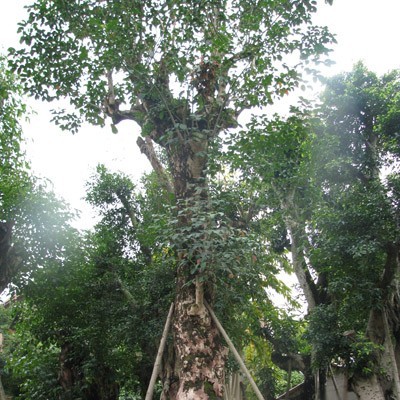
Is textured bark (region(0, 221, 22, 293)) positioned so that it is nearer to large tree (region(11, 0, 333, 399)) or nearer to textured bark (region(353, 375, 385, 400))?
large tree (region(11, 0, 333, 399))

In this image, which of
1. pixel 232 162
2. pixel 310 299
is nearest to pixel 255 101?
pixel 232 162

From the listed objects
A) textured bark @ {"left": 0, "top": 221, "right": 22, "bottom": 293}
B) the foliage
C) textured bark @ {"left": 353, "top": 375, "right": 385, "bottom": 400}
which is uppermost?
the foliage

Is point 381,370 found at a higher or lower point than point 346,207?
lower

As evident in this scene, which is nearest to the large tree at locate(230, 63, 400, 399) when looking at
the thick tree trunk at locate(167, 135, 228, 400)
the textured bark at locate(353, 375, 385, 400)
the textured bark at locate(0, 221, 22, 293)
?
the textured bark at locate(353, 375, 385, 400)

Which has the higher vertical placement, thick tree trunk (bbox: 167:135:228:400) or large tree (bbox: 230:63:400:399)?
large tree (bbox: 230:63:400:399)

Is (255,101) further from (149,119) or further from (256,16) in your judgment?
(149,119)

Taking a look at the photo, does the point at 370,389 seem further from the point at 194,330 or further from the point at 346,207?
the point at 194,330

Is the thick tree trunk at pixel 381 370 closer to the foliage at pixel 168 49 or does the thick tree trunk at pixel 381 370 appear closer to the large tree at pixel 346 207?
A: the large tree at pixel 346 207

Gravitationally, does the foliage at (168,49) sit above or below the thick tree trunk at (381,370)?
above

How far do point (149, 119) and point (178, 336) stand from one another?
9.19 ft

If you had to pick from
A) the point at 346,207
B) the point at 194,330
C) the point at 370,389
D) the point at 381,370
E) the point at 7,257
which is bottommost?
the point at 370,389

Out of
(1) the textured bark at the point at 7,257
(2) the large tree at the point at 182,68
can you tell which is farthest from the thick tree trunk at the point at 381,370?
(1) the textured bark at the point at 7,257

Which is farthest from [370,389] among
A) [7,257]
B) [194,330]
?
[7,257]

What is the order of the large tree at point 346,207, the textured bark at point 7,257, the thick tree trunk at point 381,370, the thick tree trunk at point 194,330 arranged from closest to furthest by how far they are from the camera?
the thick tree trunk at point 194,330
the large tree at point 346,207
the textured bark at point 7,257
the thick tree trunk at point 381,370
